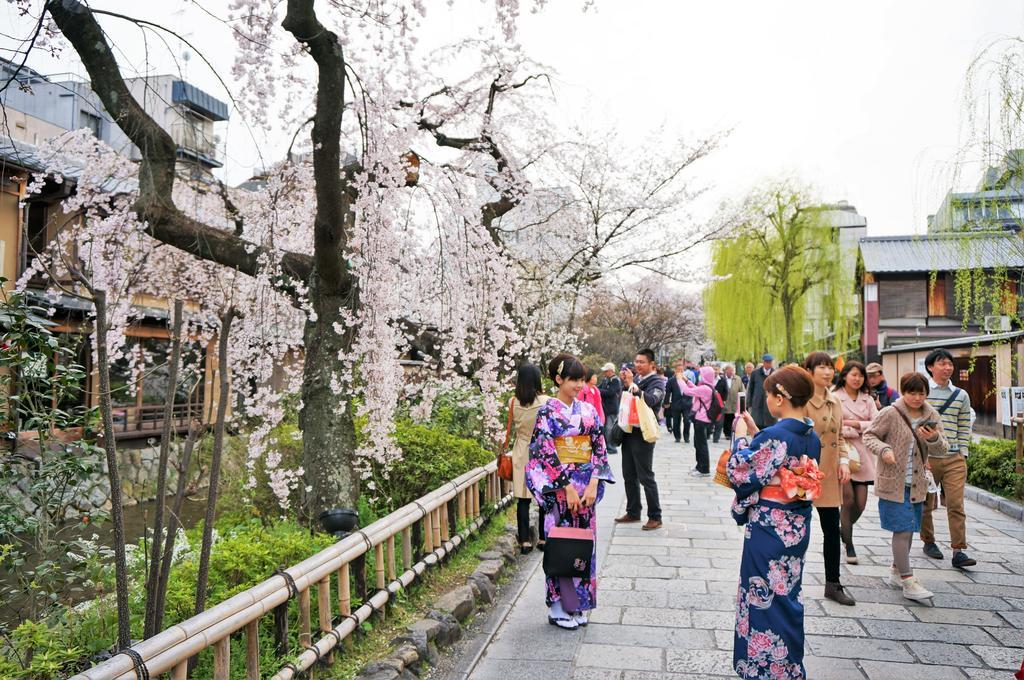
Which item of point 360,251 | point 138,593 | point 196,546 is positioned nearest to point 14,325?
point 138,593

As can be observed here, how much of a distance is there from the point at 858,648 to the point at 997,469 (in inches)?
283

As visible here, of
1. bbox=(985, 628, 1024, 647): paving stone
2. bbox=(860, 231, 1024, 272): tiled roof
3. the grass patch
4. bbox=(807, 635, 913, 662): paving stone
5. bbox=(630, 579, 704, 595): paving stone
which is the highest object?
bbox=(860, 231, 1024, 272): tiled roof

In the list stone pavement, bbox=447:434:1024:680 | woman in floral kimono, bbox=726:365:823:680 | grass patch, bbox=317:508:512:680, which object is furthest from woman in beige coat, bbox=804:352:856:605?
grass patch, bbox=317:508:512:680

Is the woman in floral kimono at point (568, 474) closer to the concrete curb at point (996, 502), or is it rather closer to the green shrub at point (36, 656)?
the green shrub at point (36, 656)

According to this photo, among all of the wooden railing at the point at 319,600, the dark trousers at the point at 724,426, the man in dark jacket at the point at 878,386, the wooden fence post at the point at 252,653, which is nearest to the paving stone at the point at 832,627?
the wooden railing at the point at 319,600

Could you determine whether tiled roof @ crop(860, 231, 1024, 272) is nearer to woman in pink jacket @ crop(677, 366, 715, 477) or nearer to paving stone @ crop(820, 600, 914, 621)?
woman in pink jacket @ crop(677, 366, 715, 477)

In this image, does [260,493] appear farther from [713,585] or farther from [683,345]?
[683,345]

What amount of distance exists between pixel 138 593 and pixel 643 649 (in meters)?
3.04

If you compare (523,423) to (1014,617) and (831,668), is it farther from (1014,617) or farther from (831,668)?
(1014,617)

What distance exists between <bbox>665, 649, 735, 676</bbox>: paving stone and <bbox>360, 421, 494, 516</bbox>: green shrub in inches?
114

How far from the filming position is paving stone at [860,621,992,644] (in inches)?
177

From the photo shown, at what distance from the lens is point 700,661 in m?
4.20

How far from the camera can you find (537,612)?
206 inches

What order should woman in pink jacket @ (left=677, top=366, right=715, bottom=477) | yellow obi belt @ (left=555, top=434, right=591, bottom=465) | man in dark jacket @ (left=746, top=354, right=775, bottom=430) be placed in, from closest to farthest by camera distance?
yellow obi belt @ (left=555, top=434, right=591, bottom=465) → man in dark jacket @ (left=746, top=354, right=775, bottom=430) → woman in pink jacket @ (left=677, top=366, right=715, bottom=477)
